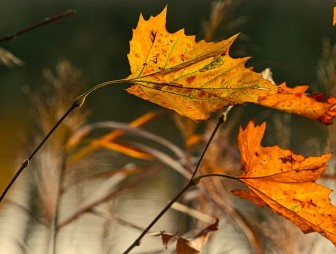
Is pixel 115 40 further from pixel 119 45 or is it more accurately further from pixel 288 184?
pixel 288 184

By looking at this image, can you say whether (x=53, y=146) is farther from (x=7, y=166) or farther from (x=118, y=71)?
(x=118, y=71)

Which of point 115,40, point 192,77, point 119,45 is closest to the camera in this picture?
point 192,77

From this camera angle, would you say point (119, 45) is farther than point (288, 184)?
Yes

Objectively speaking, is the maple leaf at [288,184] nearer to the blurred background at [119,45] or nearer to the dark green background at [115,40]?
the blurred background at [119,45]

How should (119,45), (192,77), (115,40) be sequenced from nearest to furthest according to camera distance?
(192,77)
(119,45)
(115,40)

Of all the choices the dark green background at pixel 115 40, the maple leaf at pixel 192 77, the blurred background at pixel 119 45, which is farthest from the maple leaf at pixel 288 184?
the dark green background at pixel 115 40

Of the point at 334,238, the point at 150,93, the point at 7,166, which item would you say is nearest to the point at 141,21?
the point at 150,93

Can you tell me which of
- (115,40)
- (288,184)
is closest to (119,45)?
(115,40)

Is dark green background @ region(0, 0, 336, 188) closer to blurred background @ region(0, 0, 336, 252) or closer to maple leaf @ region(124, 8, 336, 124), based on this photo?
Result: blurred background @ region(0, 0, 336, 252)
